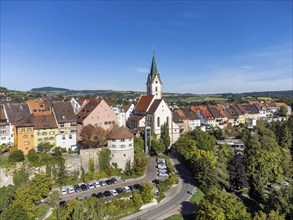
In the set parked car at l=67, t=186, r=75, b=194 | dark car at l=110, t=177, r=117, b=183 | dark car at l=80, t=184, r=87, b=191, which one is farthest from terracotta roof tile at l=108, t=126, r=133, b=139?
parked car at l=67, t=186, r=75, b=194

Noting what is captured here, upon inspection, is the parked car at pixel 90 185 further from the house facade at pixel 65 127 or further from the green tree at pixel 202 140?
the green tree at pixel 202 140

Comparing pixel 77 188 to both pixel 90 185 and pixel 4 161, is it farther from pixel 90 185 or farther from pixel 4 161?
pixel 4 161

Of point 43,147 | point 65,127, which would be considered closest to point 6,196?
point 43,147

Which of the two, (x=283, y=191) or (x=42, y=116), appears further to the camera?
(x=42, y=116)

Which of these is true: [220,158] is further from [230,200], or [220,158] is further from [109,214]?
[109,214]

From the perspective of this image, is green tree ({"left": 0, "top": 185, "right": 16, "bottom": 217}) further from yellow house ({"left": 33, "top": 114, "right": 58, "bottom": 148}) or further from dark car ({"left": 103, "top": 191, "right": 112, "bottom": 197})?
dark car ({"left": 103, "top": 191, "right": 112, "bottom": 197})

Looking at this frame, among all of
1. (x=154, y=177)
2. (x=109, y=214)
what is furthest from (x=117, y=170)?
(x=109, y=214)
